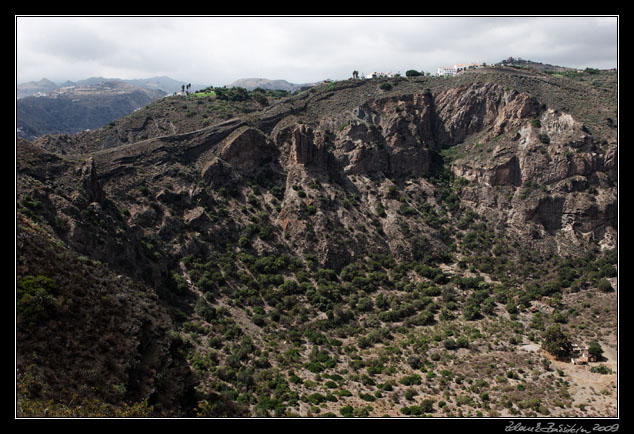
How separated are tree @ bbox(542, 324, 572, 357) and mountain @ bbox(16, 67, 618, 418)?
0.20m

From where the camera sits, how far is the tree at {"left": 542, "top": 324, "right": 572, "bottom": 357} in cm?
2995

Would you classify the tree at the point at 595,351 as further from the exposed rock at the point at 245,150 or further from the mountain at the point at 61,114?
the mountain at the point at 61,114

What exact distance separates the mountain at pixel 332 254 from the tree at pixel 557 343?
0.64ft

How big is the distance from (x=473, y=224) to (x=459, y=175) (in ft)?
32.9

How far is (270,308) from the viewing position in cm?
3775

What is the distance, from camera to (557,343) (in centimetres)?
3006

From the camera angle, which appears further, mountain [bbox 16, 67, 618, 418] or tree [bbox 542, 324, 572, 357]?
tree [bbox 542, 324, 572, 357]

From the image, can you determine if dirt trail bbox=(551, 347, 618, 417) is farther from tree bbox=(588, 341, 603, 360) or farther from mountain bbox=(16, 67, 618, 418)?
tree bbox=(588, 341, 603, 360)

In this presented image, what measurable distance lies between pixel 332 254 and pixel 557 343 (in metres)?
24.6

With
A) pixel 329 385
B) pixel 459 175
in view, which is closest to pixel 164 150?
pixel 329 385
